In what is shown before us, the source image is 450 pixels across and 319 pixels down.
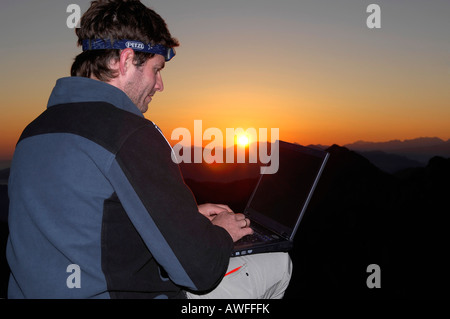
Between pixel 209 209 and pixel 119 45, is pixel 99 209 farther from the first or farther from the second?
pixel 209 209

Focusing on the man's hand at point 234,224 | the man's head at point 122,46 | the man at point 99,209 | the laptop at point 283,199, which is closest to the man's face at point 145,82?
the man's head at point 122,46

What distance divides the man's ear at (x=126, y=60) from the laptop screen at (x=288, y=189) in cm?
138

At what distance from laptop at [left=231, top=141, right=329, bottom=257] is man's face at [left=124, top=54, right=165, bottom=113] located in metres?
1.10

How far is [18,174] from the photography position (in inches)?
62.5

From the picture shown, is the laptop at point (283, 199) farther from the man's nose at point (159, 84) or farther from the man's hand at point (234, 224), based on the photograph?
the man's nose at point (159, 84)

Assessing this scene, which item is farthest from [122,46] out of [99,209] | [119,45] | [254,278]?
[254,278]

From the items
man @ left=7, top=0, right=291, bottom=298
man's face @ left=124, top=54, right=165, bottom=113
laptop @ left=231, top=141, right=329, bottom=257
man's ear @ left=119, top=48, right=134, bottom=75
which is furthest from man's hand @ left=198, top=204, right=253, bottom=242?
man's ear @ left=119, top=48, right=134, bottom=75

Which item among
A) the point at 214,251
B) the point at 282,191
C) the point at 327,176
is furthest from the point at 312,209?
the point at 214,251

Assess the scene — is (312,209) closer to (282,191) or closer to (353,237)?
(353,237)

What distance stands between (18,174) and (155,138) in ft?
2.10

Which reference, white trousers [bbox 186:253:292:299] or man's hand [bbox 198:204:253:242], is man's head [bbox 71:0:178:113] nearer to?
man's hand [bbox 198:204:253:242]

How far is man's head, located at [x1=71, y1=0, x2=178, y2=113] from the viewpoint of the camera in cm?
200

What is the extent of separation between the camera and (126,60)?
78.9 inches

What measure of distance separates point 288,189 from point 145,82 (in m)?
1.31
